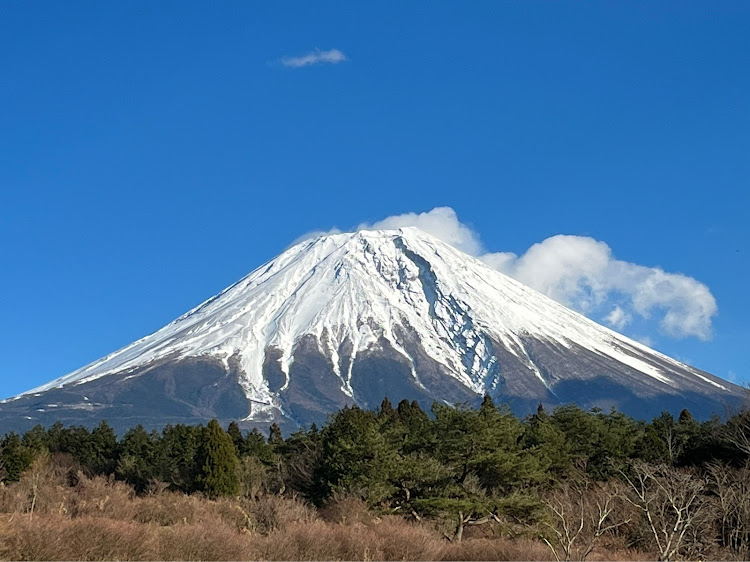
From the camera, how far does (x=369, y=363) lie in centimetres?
17850

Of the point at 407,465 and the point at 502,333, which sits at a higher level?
the point at 502,333

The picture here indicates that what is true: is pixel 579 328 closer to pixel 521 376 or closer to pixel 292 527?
pixel 521 376

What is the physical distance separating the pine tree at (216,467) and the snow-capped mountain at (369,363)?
122 m

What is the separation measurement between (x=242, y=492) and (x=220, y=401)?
137 m

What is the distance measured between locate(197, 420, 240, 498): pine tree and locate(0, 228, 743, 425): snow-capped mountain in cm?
12152

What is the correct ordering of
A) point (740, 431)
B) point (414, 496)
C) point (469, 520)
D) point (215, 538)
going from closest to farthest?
point (215, 538), point (469, 520), point (414, 496), point (740, 431)

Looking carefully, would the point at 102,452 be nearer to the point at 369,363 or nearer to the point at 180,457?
the point at 180,457

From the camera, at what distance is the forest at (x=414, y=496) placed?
44.8 feet

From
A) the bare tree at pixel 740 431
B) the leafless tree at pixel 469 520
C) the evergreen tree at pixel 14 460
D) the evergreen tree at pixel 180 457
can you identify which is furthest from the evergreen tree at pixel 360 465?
the evergreen tree at pixel 14 460

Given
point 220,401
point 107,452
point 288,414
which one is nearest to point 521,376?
point 288,414

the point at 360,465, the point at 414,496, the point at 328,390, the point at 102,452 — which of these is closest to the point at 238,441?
the point at 102,452

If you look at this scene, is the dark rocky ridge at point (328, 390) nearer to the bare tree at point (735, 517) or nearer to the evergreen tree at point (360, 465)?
the evergreen tree at point (360, 465)

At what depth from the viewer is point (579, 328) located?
627 ft

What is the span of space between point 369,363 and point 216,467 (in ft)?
474
